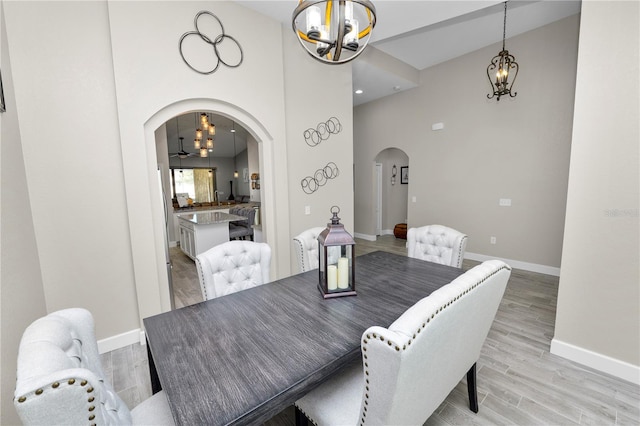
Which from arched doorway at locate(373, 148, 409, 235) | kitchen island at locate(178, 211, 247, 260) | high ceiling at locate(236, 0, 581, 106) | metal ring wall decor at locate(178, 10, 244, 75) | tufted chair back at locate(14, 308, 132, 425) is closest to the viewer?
tufted chair back at locate(14, 308, 132, 425)

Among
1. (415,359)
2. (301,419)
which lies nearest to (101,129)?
(301,419)

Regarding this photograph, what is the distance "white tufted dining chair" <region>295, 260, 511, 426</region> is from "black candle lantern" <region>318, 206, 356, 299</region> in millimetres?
440

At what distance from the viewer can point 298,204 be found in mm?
3584

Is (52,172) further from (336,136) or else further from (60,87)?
(336,136)

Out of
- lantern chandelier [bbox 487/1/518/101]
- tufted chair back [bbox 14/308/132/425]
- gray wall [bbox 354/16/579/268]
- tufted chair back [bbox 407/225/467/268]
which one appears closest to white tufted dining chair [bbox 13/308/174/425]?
tufted chair back [bbox 14/308/132/425]

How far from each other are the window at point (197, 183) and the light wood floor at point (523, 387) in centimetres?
913

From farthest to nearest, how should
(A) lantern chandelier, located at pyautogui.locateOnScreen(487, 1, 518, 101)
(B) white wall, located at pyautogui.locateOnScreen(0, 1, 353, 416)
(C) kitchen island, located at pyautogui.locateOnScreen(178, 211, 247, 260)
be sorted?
(C) kitchen island, located at pyautogui.locateOnScreen(178, 211, 247, 260)
(A) lantern chandelier, located at pyautogui.locateOnScreen(487, 1, 518, 101)
(B) white wall, located at pyautogui.locateOnScreen(0, 1, 353, 416)

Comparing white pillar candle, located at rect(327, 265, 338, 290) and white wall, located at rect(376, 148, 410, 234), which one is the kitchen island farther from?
white wall, located at rect(376, 148, 410, 234)

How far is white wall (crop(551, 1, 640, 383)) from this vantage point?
1908 mm

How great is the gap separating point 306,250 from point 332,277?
2.75ft

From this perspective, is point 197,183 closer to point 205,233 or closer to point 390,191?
point 205,233

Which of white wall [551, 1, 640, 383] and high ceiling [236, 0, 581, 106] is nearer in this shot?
white wall [551, 1, 640, 383]

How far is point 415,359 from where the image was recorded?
0.88 m

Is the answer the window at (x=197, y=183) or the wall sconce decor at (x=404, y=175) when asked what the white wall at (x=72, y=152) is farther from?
the window at (x=197, y=183)
